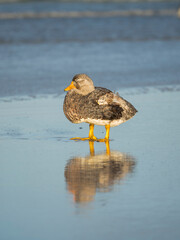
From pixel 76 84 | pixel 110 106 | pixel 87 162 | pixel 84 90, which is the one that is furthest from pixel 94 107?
pixel 87 162

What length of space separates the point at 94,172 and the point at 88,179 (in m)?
0.25

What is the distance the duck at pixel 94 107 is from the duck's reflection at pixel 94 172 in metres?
0.61

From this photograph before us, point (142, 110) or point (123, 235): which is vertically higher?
point (142, 110)

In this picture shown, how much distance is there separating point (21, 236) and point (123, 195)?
1102mm

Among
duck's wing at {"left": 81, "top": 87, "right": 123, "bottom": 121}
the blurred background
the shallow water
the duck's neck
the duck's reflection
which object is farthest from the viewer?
the blurred background

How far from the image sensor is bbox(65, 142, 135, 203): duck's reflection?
534cm

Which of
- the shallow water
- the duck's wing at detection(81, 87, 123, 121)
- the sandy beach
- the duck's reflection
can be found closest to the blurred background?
the sandy beach

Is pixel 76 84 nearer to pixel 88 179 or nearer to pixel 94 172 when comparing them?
pixel 94 172

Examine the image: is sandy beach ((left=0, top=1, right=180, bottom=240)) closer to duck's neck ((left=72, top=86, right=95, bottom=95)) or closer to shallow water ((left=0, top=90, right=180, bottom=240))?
shallow water ((left=0, top=90, right=180, bottom=240))

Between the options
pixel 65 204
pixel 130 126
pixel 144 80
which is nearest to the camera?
pixel 65 204

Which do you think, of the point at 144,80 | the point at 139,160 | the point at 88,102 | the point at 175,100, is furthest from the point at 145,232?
the point at 144,80

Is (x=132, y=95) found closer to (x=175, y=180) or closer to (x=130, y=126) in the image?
(x=130, y=126)

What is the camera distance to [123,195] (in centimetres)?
518

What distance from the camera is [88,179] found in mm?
5676
